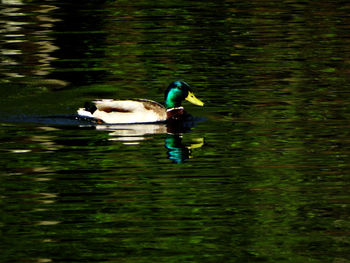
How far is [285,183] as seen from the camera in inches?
545

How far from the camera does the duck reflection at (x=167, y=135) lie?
52.4 feet

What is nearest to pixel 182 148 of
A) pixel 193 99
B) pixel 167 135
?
pixel 167 135

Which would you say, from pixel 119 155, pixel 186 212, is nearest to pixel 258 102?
pixel 119 155

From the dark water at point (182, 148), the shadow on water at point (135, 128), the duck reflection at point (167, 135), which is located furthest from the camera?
the shadow on water at point (135, 128)

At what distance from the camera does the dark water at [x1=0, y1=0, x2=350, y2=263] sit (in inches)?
459

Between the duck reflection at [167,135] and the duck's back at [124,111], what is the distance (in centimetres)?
12

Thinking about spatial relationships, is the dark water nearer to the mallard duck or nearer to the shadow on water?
the shadow on water

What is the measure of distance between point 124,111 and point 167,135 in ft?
3.40

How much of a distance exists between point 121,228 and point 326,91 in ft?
30.4

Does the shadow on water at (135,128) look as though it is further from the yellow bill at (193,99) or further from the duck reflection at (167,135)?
the yellow bill at (193,99)

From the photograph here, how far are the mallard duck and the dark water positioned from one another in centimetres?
19

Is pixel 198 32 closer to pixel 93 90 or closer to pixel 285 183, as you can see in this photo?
pixel 93 90

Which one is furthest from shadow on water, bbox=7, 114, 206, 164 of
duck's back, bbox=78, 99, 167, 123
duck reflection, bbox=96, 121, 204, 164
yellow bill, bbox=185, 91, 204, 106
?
yellow bill, bbox=185, 91, 204, 106

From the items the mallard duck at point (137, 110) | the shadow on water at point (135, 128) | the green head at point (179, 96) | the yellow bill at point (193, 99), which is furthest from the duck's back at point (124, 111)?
the yellow bill at point (193, 99)
